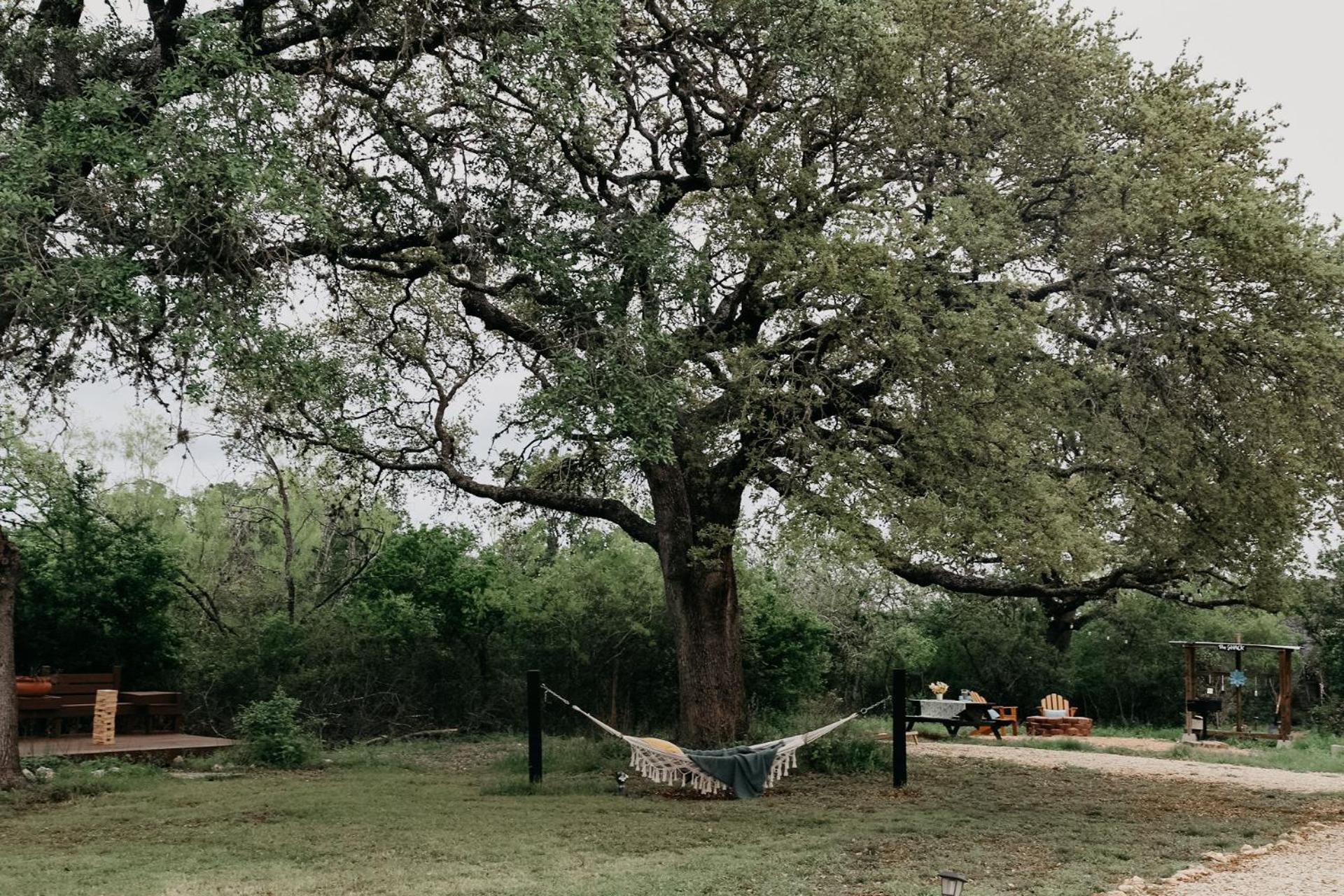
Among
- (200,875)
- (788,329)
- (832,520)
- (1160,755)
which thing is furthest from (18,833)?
(1160,755)

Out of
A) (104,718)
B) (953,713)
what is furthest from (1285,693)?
(104,718)

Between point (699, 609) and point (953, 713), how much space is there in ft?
16.5

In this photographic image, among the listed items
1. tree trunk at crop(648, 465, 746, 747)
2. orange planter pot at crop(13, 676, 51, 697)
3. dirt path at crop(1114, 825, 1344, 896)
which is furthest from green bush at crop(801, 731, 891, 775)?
orange planter pot at crop(13, 676, 51, 697)

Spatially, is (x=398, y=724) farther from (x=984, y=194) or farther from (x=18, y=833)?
(x=984, y=194)

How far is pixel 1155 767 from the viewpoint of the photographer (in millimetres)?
13086

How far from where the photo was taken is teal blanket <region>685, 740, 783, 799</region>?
32.6ft

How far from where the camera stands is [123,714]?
1360 centimetres

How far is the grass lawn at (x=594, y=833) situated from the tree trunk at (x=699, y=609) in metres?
1.05

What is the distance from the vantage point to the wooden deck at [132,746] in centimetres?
1175

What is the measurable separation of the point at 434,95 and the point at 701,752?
22.8 ft

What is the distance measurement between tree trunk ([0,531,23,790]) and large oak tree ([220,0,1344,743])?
8.70ft

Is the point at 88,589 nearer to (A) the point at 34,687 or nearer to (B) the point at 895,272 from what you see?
(A) the point at 34,687

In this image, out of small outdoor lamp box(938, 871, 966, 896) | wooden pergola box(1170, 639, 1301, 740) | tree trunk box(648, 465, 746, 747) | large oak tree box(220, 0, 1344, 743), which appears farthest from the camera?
wooden pergola box(1170, 639, 1301, 740)

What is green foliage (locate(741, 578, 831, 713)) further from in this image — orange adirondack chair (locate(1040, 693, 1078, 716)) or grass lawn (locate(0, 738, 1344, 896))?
orange adirondack chair (locate(1040, 693, 1078, 716))
